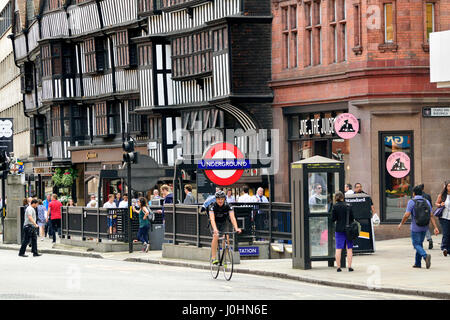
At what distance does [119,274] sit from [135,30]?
31.0 meters

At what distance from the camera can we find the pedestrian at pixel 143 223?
32969 mm

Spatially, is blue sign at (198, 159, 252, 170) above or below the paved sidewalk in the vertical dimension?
above

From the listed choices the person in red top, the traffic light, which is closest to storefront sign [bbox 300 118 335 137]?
the traffic light

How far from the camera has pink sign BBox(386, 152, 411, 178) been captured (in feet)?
112

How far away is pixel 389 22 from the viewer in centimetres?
3412

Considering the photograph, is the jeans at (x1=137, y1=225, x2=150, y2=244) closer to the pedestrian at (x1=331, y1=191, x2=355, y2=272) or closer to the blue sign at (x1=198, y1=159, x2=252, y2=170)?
the blue sign at (x1=198, y1=159, x2=252, y2=170)

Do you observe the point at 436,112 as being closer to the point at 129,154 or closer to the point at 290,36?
the point at 290,36

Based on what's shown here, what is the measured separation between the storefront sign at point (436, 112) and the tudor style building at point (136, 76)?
7.75 m

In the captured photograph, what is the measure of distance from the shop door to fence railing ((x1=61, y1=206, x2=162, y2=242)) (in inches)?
266

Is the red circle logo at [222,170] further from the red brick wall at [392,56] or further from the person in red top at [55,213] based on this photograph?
the person in red top at [55,213]

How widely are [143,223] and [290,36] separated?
31.9 feet

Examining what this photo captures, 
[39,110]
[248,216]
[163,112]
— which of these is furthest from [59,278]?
[39,110]

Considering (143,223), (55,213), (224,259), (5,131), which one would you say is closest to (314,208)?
(224,259)

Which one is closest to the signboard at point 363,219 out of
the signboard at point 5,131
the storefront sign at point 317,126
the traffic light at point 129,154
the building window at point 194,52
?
the traffic light at point 129,154
